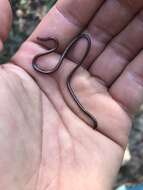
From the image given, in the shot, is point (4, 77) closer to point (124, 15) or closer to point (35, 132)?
point (35, 132)

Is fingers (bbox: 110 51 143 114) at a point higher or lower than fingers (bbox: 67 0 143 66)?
lower

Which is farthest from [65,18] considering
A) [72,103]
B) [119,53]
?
[72,103]

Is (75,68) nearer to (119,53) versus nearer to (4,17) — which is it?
(119,53)

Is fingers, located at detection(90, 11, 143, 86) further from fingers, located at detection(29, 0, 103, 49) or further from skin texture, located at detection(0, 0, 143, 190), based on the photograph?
fingers, located at detection(29, 0, 103, 49)

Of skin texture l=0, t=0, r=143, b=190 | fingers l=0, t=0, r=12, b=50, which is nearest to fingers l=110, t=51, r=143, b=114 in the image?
skin texture l=0, t=0, r=143, b=190

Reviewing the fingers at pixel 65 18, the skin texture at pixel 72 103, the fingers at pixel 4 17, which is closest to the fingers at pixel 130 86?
the skin texture at pixel 72 103

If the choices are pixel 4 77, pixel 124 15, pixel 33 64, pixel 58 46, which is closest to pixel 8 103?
pixel 4 77

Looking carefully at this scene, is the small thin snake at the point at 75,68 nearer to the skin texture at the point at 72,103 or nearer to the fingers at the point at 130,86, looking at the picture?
the skin texture at the point at 72,103
